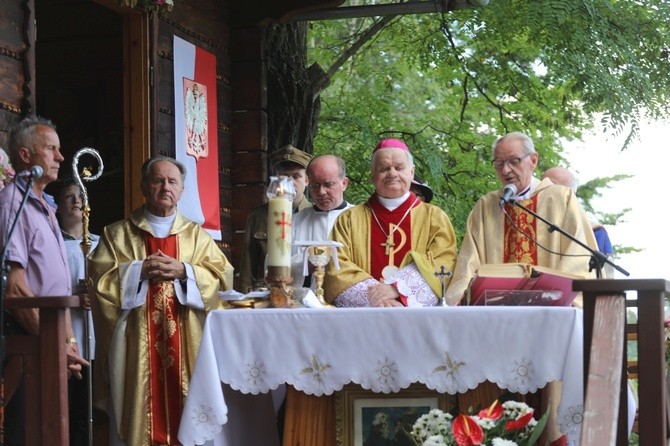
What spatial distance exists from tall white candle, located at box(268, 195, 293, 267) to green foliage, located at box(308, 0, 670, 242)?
18.9 feet

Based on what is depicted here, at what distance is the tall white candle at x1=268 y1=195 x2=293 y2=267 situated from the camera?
575cm

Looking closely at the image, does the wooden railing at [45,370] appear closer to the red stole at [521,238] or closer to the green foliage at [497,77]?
the red stole at [521,238]

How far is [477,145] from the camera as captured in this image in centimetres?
1471

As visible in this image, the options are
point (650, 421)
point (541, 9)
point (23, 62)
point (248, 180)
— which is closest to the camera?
point (650, 421)

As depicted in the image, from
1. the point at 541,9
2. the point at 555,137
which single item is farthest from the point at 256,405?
the point at 555,137

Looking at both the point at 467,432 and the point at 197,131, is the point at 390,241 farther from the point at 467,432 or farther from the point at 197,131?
the point at 197,131

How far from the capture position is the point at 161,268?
6.57 m

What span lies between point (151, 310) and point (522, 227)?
206 centimetres

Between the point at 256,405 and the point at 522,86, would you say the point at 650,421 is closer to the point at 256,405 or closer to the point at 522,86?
the point at 256,405

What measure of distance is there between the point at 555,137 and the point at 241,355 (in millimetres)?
10633

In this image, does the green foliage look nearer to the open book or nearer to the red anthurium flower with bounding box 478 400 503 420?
the open book

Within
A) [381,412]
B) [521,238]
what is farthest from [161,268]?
[521,238]

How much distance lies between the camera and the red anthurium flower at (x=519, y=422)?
15.4ft

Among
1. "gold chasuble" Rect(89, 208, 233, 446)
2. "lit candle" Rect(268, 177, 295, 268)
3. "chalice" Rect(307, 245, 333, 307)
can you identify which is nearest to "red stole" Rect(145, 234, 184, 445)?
"gold chasuble" Rect(89, 208, 233, 446)
